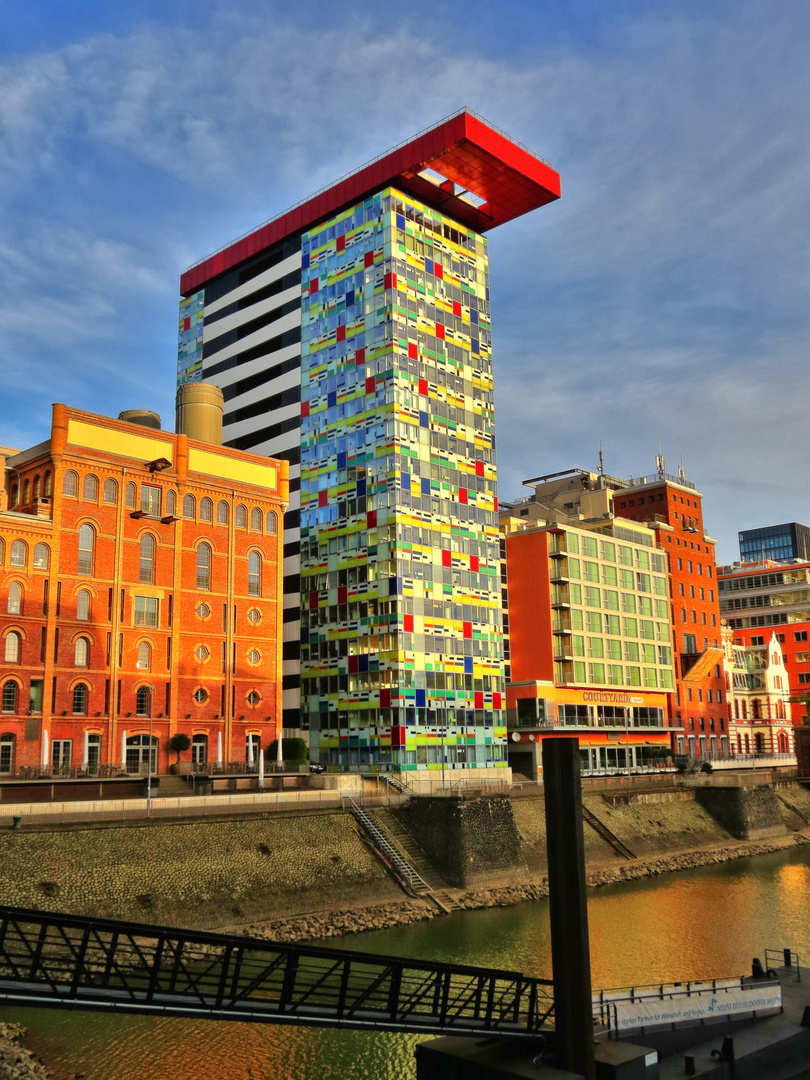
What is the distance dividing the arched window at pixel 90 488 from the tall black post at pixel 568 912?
56895mm

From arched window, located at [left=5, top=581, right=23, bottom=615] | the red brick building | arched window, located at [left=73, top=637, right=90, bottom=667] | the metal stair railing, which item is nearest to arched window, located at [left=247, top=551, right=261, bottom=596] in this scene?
the red brick building

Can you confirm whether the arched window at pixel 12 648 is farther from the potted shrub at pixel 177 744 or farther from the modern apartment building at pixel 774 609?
the modern apartment building at pixel 774 609

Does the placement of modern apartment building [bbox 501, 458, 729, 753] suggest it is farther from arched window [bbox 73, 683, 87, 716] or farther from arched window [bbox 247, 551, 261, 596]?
arched window [bbox 73, 683, 87, 716]

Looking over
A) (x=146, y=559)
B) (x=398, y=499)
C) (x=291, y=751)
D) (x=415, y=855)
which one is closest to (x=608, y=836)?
(x=415, y=855)

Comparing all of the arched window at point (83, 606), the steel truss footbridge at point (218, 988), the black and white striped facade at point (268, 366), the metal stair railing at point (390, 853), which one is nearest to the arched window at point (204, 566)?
the arched window at point (83, 606)

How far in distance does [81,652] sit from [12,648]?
5477 mm

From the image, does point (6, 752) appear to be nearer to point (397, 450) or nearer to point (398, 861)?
point (398, 861)

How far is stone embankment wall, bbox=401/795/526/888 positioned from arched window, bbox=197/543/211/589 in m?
26.6

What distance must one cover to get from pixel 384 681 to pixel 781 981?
56.5 metres

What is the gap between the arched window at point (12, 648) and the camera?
68.7 meters

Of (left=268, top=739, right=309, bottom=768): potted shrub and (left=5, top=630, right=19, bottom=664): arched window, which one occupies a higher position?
(left=5, top=630, right=19, bottom=664): arched window

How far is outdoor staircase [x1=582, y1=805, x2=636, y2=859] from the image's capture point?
3014 inches

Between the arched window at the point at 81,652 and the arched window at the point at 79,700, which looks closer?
the arched window at the point at 79,700

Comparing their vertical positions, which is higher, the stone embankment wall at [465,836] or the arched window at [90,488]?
the arched window at [90,488]
